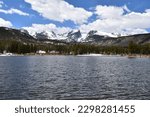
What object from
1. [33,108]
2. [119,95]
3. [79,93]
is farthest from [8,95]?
[33,108]

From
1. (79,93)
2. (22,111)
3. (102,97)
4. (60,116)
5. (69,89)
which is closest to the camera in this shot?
(60,116)

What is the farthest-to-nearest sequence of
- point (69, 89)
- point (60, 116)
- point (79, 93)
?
point (69, 89) → point (79, 93) → point (60, 116)

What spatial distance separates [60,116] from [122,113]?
6057 mm

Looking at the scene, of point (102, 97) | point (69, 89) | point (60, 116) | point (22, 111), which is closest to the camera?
point (60, 116)

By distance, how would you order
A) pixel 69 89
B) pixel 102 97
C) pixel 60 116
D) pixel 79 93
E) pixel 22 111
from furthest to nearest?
pixel 69 89, pixel 79 93, pixel 102 97, pixel 22 111, pixel 60 116

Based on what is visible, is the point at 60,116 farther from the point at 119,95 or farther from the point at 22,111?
the point at 119,95

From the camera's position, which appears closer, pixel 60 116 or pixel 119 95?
pixel 60 116

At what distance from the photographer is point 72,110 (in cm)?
3016

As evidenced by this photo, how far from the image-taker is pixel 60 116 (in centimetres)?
2808

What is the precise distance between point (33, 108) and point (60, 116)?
157 inches

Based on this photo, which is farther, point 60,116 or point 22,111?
point 22,111

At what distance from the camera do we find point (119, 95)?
58.2m

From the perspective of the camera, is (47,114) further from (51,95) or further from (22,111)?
(51,95)

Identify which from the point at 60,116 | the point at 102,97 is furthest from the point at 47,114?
the point at 102,97
